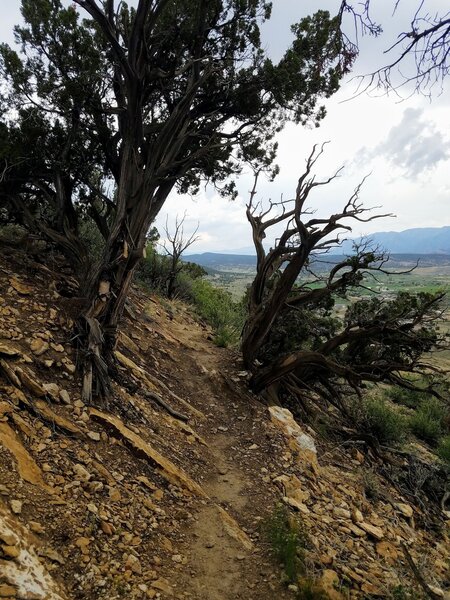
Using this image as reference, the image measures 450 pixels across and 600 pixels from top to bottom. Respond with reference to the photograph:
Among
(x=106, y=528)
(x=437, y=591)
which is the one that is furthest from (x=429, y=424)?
(x=106, y=528)

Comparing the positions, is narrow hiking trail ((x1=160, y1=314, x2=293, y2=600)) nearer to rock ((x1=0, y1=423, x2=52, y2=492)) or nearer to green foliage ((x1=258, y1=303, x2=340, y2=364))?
green foliage ((x1=258, y1=303, x2=340, y2=364))

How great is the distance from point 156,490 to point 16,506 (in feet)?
5.58

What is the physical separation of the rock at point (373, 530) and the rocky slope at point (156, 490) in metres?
0.03

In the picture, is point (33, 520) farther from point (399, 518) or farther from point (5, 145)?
point (5, 145)

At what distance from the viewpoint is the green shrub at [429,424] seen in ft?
36.7

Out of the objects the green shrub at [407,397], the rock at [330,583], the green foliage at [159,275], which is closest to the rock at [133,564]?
the rock at [330,583]

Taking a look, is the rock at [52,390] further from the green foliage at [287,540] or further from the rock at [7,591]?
the green foliage at [287,540]

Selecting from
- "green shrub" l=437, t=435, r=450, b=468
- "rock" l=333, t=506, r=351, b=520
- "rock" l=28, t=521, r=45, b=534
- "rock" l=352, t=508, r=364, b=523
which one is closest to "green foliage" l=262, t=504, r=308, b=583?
"rock" l=333, t=506, r=351, b=520

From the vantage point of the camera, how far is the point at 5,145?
21.7 feet

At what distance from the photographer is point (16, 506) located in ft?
10.1

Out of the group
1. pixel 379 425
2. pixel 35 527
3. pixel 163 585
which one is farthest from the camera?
pixel 379 425

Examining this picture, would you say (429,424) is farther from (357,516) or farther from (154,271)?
(154,271)

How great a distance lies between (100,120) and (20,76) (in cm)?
142

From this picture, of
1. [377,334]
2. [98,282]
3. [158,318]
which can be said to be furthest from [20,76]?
[377,334]
